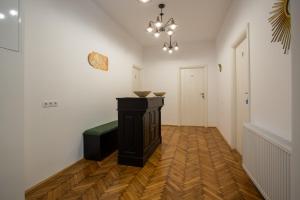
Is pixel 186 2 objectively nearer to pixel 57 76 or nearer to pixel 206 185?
pixel 57 76

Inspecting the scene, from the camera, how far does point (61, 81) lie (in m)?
2.36

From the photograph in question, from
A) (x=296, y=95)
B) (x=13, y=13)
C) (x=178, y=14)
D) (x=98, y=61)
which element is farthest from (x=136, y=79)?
(x=296, y=95)

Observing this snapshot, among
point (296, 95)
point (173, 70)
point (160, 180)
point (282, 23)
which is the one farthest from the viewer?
point (173, 70)

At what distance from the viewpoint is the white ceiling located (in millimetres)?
3173

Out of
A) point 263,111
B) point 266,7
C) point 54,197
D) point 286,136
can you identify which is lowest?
point 54,197

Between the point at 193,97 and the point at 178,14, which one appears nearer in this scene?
the point at 178,14

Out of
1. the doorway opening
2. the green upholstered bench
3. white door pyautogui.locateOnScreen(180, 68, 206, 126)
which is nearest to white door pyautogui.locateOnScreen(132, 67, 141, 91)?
white door pyautogui.locateOnScreen(180, 68, 206, 126)

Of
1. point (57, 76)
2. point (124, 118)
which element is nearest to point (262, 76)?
point (124, 118)

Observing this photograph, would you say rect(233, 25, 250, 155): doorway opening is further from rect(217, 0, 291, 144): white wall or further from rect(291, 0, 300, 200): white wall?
rect(291, 0, 300, 200): white wall

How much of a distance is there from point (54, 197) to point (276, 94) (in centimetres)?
257

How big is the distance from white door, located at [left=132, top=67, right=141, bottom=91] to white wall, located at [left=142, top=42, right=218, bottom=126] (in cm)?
22

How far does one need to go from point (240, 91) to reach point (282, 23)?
167cm

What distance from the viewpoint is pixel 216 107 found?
5297 millimetres

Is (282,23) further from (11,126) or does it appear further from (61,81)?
(61,81)
